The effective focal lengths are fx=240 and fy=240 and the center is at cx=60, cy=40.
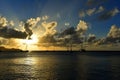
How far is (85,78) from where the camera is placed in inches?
3307

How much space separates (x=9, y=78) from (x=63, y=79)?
737 inches

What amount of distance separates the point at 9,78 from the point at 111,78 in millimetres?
35501

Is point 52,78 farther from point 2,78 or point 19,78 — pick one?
point 2,78

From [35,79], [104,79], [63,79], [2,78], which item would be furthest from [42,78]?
[104,79]

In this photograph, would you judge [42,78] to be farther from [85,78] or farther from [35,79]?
[85,78]

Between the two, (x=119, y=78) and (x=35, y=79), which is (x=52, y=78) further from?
(x=119, y=78)

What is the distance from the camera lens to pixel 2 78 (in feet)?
270

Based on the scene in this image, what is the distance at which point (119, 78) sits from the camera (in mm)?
83625

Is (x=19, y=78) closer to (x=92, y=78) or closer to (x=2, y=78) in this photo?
(x=2, y=78)

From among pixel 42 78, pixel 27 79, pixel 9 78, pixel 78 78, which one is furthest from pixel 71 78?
pixel 9 78

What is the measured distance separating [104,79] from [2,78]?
114 ft

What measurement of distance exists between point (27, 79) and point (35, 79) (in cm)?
276

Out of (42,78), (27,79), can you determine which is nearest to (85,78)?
(42,78)

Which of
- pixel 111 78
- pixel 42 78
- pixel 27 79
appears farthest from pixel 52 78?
pixel 111 78
